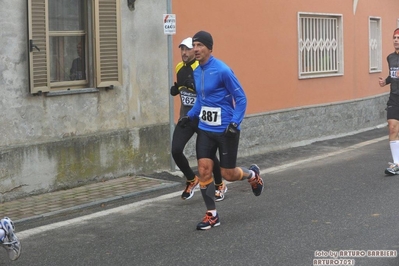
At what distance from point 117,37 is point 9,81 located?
1.90m

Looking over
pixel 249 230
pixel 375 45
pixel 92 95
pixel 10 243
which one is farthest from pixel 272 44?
pixel 10 243

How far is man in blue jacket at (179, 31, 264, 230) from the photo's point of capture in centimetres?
793

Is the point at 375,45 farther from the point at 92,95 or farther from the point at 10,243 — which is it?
the point at 10,243

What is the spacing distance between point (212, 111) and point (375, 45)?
12.3 m

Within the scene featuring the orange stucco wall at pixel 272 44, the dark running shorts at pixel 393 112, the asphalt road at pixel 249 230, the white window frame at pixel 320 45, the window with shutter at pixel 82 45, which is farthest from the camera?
the white window frame at pixel 320 45

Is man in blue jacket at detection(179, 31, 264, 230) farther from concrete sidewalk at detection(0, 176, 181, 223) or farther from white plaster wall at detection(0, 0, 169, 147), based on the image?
white plaster wall at detection(0, 0, 169, 147)

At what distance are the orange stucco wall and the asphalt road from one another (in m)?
3.21

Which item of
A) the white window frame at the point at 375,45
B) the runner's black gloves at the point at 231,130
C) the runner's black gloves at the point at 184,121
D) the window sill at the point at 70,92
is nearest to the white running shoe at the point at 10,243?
the runner's black gloves at the point at 231,130

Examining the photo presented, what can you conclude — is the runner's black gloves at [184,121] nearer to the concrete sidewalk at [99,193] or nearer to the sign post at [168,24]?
the concrete sidewalk at [99,193]

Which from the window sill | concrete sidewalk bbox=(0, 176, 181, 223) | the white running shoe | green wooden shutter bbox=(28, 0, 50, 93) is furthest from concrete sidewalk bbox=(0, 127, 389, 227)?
the white running shoe

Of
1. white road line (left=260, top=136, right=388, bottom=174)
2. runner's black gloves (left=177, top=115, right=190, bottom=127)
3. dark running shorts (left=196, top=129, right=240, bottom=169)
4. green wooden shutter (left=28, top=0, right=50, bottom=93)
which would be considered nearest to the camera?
dark running shorts (left=196, top=129, right=240, bottom=169)

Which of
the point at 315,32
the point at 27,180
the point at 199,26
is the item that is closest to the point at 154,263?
the point at 27,180

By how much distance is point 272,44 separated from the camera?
1484cm

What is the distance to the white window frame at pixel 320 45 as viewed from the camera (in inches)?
628
